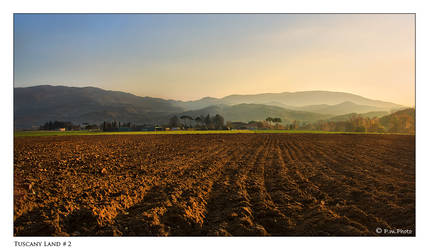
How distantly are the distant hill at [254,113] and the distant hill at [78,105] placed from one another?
116 feet

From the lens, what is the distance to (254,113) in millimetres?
131500

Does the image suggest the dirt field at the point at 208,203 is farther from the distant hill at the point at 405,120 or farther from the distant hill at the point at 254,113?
the distant hill at the point at 254,113

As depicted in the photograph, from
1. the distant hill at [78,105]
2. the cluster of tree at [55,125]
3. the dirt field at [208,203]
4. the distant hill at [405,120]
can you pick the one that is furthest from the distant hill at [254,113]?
the dirt field at [208,203]

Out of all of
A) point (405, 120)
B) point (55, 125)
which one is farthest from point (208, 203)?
point (55, 125)

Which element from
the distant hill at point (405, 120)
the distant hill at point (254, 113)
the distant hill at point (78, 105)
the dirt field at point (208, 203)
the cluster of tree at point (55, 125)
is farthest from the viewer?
the distant hill at point (254, 113)

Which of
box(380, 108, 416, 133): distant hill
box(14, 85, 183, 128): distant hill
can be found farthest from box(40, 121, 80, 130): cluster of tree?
box(380, 108, 416, 133): distant hill

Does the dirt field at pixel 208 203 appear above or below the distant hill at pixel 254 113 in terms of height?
below

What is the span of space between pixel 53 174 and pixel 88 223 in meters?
6.02

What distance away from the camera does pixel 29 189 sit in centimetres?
728

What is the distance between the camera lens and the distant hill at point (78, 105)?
34.9ft

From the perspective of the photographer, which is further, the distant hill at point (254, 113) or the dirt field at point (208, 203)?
the distant hill at point (254, 113)
